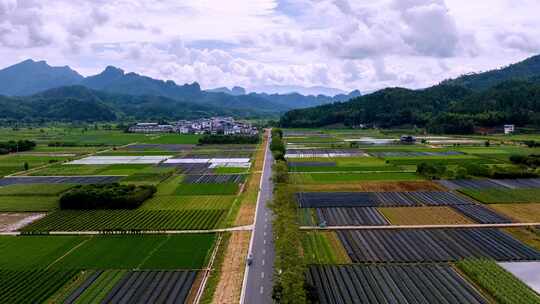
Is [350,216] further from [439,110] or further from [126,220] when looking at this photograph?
[439,110]

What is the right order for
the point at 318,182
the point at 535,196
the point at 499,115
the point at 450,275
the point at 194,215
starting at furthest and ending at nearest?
the point at 499,115 < the point at 318,182 < the point at 535,196 < the point at 194,215 < the point at 450,275

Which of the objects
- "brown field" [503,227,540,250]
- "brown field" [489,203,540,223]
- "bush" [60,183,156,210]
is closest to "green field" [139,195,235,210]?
"bush" [60,183,156,210]

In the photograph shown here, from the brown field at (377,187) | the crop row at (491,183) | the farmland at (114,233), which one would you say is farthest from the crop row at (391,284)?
the crop row at (491,183)

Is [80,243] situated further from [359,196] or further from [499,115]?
[499,115]

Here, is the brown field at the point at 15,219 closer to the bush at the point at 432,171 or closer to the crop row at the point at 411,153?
the bush at the point at 432,171

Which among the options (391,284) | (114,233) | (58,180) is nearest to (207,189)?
(114,233)

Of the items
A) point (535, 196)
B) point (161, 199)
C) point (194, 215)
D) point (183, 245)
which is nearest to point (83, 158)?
point (161, 199)
